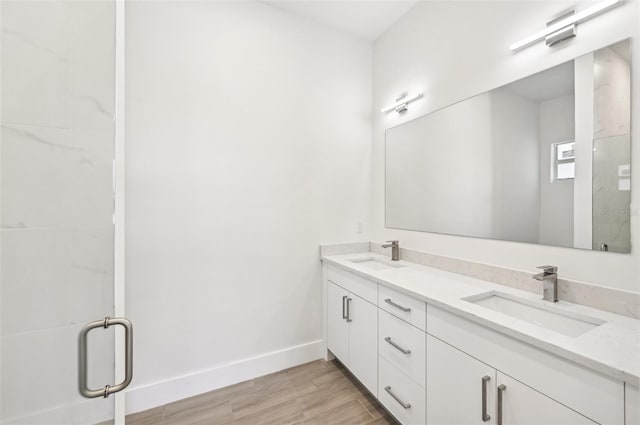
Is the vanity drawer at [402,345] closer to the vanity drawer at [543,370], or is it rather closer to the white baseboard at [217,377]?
the vanity drawer at [543,370]

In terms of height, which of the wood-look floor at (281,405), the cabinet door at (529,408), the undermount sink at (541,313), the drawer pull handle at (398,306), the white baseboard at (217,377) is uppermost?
the undermount sink at (541,313)

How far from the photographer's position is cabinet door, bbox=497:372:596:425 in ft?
2.62

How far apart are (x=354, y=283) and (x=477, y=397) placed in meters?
0.91

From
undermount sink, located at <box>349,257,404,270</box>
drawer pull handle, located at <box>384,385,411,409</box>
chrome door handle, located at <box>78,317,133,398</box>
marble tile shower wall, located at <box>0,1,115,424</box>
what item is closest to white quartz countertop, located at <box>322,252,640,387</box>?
undermount sink, located at <box>349,257,404,270</box>

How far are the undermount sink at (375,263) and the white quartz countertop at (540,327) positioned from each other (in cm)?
39

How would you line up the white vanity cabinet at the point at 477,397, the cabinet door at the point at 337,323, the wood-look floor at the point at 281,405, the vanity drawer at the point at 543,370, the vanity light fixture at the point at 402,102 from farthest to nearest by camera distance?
the vanity light fixture at the point at 402,102 → the cabinet door at the point at 337,323 → the wood-look floor at the point at 281,405 → the white vanity cabinet at the point at 477,397 → the vanity drawer at the point at 543,370

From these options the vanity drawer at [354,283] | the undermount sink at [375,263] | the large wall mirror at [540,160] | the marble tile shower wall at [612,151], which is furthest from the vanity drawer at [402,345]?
the marble tile shower wall at [612,151]

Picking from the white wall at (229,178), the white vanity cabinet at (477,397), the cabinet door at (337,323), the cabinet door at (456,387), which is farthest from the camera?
the cabinet door at (337,323)

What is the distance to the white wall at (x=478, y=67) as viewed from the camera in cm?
109

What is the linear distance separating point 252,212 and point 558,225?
181 centimetres

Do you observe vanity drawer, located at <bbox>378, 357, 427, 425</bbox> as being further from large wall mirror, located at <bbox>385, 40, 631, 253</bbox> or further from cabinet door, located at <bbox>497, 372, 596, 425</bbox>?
large wall mirror, located at <bbox>385, 40, 631, 253</bbox>

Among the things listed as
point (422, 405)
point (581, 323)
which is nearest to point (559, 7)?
point (581, 323)

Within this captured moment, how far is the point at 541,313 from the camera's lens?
1204mm

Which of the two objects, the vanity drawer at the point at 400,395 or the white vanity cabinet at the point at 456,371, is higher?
the white vanity cabinet at the point at 456,371
